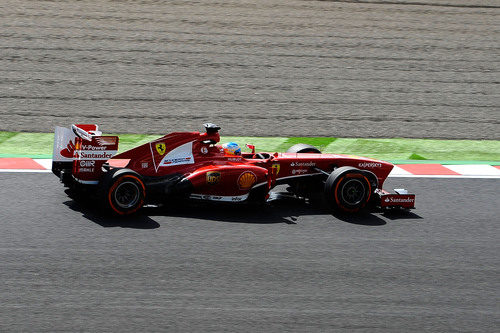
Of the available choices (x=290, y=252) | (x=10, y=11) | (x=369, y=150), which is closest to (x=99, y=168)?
(x=290, y=252)

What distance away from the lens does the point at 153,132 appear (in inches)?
557

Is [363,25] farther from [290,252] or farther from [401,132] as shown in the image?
[290,252]

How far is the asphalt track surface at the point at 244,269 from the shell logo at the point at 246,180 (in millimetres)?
357

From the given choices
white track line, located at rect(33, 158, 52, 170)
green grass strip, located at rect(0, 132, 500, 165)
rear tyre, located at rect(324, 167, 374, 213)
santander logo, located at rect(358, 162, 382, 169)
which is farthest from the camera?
green grass strip, located at rect(0, 132, 500, 165)

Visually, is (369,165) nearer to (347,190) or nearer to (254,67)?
(347,190)

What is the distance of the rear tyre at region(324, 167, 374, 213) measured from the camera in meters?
9.34

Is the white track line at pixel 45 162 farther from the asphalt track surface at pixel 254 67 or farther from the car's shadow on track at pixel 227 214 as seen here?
the asphalt track surface at pixel 254 67

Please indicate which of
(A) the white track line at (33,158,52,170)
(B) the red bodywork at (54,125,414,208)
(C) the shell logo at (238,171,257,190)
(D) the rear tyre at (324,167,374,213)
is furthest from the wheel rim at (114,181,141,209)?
(A) the white track line at (33,158,52,170)

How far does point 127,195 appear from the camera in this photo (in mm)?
8797

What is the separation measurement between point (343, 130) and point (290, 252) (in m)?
7.32

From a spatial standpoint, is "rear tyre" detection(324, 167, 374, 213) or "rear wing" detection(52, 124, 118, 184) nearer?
"rear wing" detection(52, 124, 118, 184)

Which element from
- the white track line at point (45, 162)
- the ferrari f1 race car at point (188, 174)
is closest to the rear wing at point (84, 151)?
the ferrari f1 race car at point (188, 174)

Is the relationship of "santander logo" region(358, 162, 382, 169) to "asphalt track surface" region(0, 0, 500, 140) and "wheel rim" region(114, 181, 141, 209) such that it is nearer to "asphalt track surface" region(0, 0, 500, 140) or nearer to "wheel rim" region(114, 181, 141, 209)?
"wheel rim" region(114, 181, 141, 209)

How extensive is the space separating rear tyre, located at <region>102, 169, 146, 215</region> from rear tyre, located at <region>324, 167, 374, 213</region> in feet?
7.77
